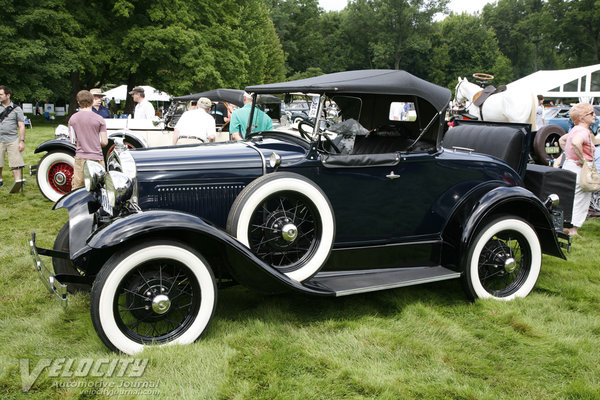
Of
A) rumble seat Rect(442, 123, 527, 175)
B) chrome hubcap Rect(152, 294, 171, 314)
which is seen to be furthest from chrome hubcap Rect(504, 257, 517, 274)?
chrome hubcap Rect(152, 294, 171, 314)

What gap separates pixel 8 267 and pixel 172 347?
9.18ft

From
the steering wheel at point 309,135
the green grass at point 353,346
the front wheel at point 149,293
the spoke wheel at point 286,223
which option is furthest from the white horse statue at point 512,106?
the front wheel at point 149,293

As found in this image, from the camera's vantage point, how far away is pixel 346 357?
3.25m

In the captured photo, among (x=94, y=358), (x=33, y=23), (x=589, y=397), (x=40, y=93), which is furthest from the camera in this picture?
(x=40, y=93)

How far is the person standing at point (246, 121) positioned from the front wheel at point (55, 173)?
3586mm

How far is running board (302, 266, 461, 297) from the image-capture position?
3.70 meters

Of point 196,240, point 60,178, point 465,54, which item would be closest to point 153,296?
point 196,240

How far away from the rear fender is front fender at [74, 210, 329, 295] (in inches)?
59.2

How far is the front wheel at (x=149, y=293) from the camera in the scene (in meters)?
3.00

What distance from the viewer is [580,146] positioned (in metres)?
6.07

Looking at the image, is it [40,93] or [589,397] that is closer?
[589,397]

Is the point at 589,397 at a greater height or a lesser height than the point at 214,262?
lesser

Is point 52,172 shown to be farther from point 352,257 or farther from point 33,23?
point 33,23

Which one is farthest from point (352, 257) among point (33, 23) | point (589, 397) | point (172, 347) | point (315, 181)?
point (33, 23)
